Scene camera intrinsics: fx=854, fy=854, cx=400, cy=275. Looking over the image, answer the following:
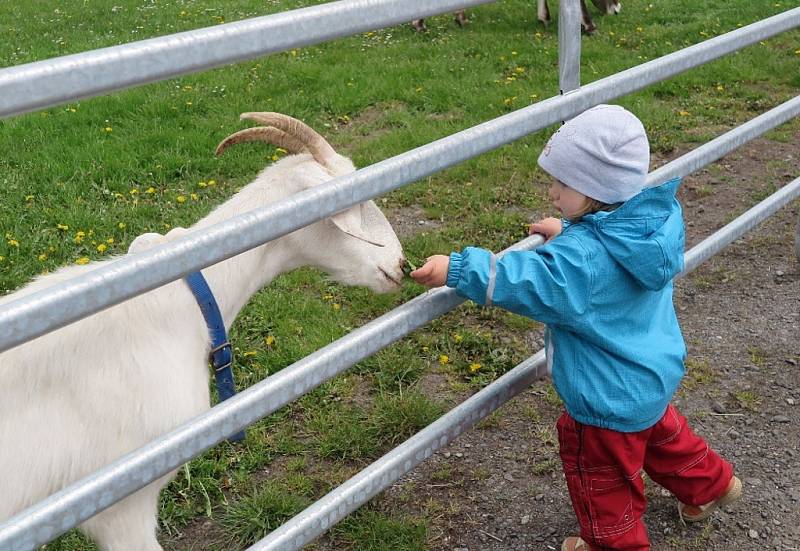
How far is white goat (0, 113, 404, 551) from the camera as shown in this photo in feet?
7.08

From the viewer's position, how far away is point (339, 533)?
297 cm

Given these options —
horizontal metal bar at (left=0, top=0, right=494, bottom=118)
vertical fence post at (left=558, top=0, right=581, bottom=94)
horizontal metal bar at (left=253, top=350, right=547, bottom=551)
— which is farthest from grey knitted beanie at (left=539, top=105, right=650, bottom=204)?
horizontal metal bar at (left=253, top=350, right=547, bottom=551)

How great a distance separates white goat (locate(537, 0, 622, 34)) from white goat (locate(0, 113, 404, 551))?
7.45 meters

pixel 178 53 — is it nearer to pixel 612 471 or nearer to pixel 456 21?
pixel 612 471

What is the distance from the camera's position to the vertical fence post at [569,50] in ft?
8.05

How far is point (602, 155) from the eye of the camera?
2.11 metres

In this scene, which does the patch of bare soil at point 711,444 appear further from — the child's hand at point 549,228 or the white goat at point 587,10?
the white goat at point 587,10

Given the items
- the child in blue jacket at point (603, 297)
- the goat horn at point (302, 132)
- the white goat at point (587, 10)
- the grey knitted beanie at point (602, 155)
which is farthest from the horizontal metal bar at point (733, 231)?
the white goat at point (587, 10)

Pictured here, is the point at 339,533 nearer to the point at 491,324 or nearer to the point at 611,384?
the point at 611,384

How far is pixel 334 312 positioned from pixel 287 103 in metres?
3.19

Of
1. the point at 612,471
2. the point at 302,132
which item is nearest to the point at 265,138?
the point at 302,132

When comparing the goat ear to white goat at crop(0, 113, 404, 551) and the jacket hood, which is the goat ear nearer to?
white goat at crop(0, 113, 404, 551)

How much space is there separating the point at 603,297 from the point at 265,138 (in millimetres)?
1097

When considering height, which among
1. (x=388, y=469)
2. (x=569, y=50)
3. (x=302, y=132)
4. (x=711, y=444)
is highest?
(x=569, y=50)
